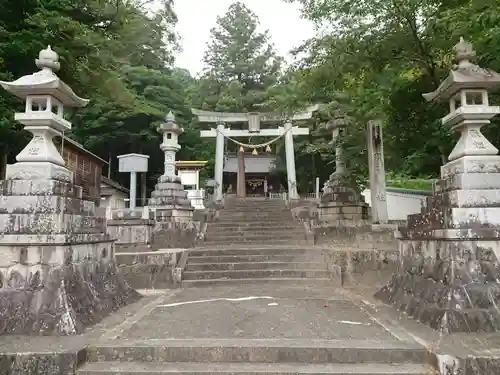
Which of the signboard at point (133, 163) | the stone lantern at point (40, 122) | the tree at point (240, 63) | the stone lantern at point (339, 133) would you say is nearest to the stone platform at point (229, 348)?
the stone lantern at point (40, 122)

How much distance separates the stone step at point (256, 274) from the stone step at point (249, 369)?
4.53 metres

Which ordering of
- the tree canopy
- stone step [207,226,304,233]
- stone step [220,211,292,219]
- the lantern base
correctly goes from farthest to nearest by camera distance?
stone step [220,211,292,219] → stone step [207,226,304,233] → the tree canopy → the lantern base

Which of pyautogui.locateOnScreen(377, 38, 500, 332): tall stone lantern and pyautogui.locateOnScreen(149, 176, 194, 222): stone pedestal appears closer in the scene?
pyautogui.locateOnScreen(377, 38, 500, 332): tall stone lantern

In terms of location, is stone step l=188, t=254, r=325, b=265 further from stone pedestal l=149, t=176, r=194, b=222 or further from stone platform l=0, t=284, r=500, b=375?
stone pedestal l=149, t=176, r=194, b=222

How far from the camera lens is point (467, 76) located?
15.3 feet

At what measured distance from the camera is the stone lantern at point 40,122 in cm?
461

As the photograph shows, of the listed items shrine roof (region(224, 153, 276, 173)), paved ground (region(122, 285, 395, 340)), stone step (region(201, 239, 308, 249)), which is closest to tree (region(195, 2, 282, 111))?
shrine roof (region(224, 153, 276, 173))

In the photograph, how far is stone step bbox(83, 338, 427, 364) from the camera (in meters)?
3.52

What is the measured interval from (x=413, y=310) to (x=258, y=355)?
7.34 ft

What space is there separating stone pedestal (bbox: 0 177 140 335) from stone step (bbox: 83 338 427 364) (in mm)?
776

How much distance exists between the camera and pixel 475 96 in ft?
15.8

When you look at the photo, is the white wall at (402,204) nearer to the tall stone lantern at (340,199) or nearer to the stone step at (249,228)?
the tall stone lantern at (340,199)

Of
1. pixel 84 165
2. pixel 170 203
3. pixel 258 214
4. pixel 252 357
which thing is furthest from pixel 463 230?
pixel 84 165

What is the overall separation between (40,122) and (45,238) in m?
1.49
